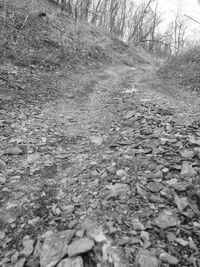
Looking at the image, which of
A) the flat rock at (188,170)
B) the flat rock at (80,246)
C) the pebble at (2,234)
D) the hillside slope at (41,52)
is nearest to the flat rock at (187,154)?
the flat rock at (188,170)

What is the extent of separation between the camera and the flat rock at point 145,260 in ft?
6.75

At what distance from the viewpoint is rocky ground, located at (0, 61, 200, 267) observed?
226 cm

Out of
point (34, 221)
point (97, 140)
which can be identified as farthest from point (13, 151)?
point (34, 221)

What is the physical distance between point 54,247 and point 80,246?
30 cm

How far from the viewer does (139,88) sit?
9102mm

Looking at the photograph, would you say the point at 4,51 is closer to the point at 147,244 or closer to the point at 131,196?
the point at 131,196

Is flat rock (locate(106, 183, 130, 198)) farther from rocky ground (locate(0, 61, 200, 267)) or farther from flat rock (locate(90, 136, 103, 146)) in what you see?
flat rock (locate(90, 136, 103, 146))

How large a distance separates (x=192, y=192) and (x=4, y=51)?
891cm

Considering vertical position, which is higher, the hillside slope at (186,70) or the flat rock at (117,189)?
the hillside slope at (186,70)

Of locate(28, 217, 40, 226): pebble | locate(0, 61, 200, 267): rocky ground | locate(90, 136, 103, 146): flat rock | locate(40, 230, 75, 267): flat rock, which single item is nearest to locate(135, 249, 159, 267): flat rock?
locate(0, 61, 200, 267): rocky ground

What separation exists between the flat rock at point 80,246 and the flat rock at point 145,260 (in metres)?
0.50

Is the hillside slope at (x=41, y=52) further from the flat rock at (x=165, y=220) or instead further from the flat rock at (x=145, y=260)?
the flat rock at (x=145, y=260)

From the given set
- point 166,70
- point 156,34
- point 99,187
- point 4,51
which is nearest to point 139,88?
point 166,70

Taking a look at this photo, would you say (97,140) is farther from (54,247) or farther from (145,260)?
(145,260)
